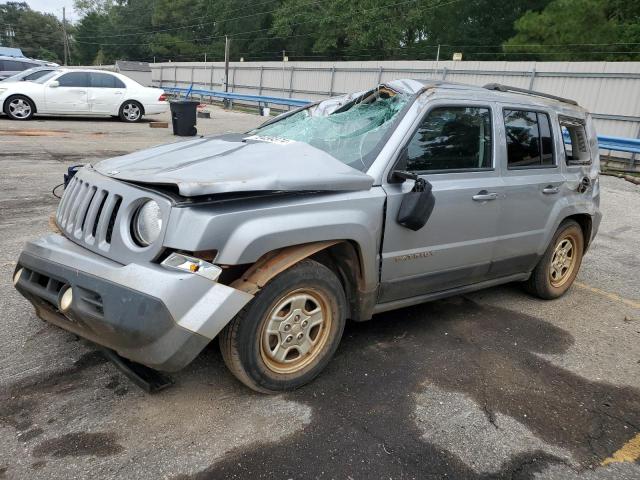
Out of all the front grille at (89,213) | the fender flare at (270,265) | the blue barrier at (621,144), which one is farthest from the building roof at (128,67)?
the fender flare at (270,265)

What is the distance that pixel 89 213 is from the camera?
9.66 ft

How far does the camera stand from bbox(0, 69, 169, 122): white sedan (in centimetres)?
1441

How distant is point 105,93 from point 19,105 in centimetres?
225

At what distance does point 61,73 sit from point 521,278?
14.1m

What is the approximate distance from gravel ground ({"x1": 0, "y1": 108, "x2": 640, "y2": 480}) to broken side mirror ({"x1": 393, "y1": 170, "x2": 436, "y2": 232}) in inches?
37.6

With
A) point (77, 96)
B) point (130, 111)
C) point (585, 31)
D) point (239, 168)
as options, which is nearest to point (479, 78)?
point (585, 31)

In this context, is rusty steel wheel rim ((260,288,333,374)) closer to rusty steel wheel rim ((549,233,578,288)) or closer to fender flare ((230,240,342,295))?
fender flare ((230,240,342,295))

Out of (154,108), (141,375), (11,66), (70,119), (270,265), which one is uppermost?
(11,66)

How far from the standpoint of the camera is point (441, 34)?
149 feet

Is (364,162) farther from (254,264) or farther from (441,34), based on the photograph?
(441,34)

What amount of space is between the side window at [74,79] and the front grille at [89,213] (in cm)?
1315

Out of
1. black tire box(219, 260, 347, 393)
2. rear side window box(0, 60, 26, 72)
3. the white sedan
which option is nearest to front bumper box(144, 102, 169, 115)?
the white sedan

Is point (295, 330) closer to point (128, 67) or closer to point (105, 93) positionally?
point (105, 93)

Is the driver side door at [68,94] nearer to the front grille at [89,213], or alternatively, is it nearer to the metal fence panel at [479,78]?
the metal fence panel at [479,78]
